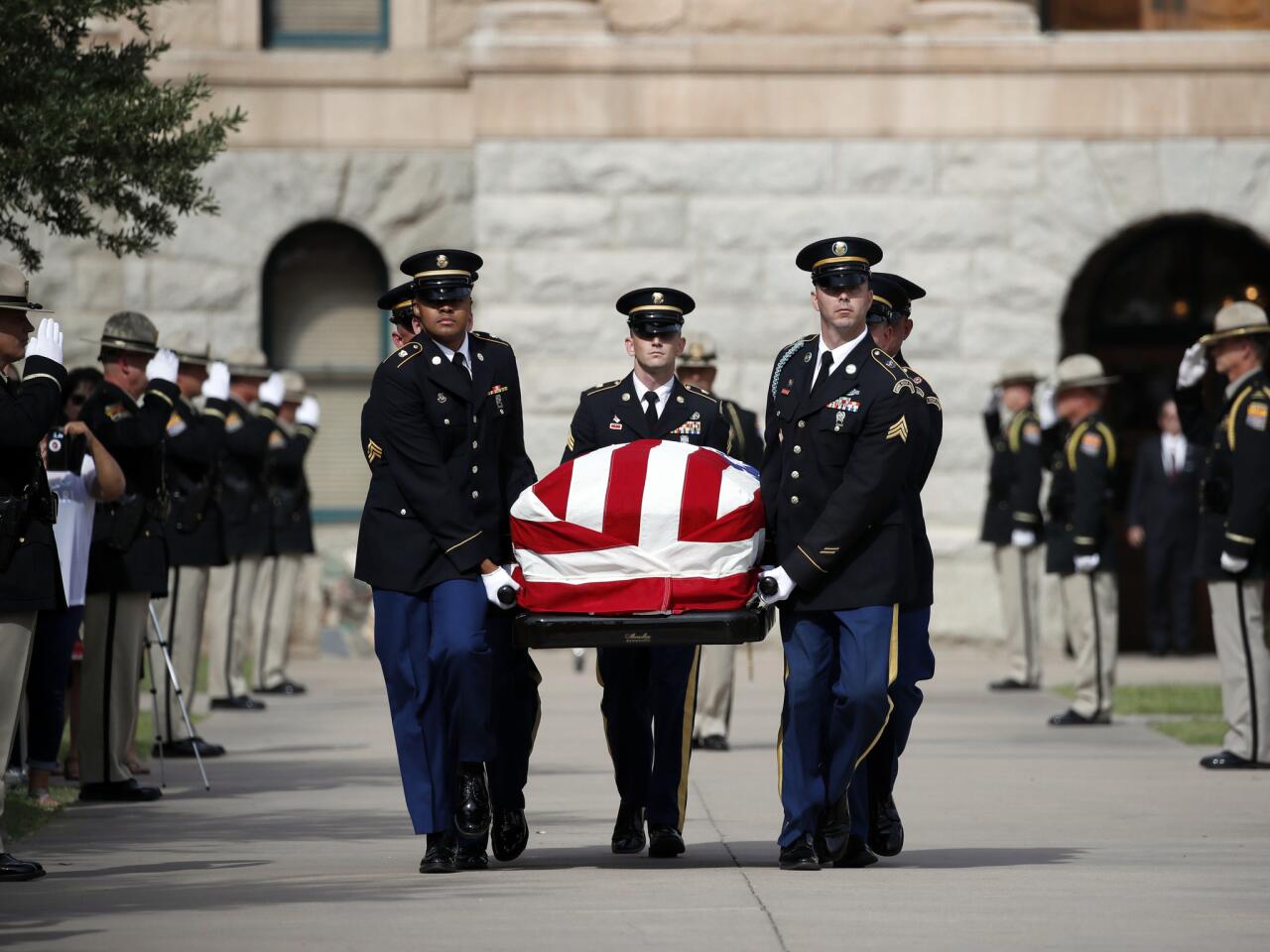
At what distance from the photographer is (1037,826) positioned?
10.4 meters

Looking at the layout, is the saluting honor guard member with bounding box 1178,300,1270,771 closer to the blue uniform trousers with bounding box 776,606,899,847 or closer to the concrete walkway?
the concrete walkway

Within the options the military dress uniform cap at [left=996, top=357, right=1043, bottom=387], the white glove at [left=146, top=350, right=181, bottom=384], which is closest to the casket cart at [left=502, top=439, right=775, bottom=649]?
the white glove at [left=146, top=350, right=181, bottom=384]

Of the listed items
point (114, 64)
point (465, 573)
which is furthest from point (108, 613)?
point (465, 573)

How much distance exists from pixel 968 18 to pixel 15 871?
13587 millimetres

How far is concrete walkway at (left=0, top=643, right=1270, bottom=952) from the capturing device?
738 cm

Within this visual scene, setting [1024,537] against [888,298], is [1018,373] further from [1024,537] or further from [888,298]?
[888,298]

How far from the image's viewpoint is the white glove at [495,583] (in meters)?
8.73

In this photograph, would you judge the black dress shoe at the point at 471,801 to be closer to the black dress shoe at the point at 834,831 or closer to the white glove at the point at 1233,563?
the black dress shoe at the point at 834,831

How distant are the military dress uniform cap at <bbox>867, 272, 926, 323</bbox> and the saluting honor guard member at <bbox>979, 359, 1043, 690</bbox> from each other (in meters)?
8.58

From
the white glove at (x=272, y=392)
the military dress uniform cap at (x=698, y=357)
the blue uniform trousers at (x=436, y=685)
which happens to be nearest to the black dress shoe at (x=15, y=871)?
the blue uniform trousers at (x=436, y=685)

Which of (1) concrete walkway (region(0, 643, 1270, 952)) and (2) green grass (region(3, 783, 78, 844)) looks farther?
(2) green grass (region(3, 783, 78, 844))

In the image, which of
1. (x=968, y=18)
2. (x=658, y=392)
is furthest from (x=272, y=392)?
(x=658, y=392)

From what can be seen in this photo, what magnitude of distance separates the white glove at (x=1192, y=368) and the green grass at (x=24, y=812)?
6.27m

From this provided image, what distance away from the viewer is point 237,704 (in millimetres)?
16797
